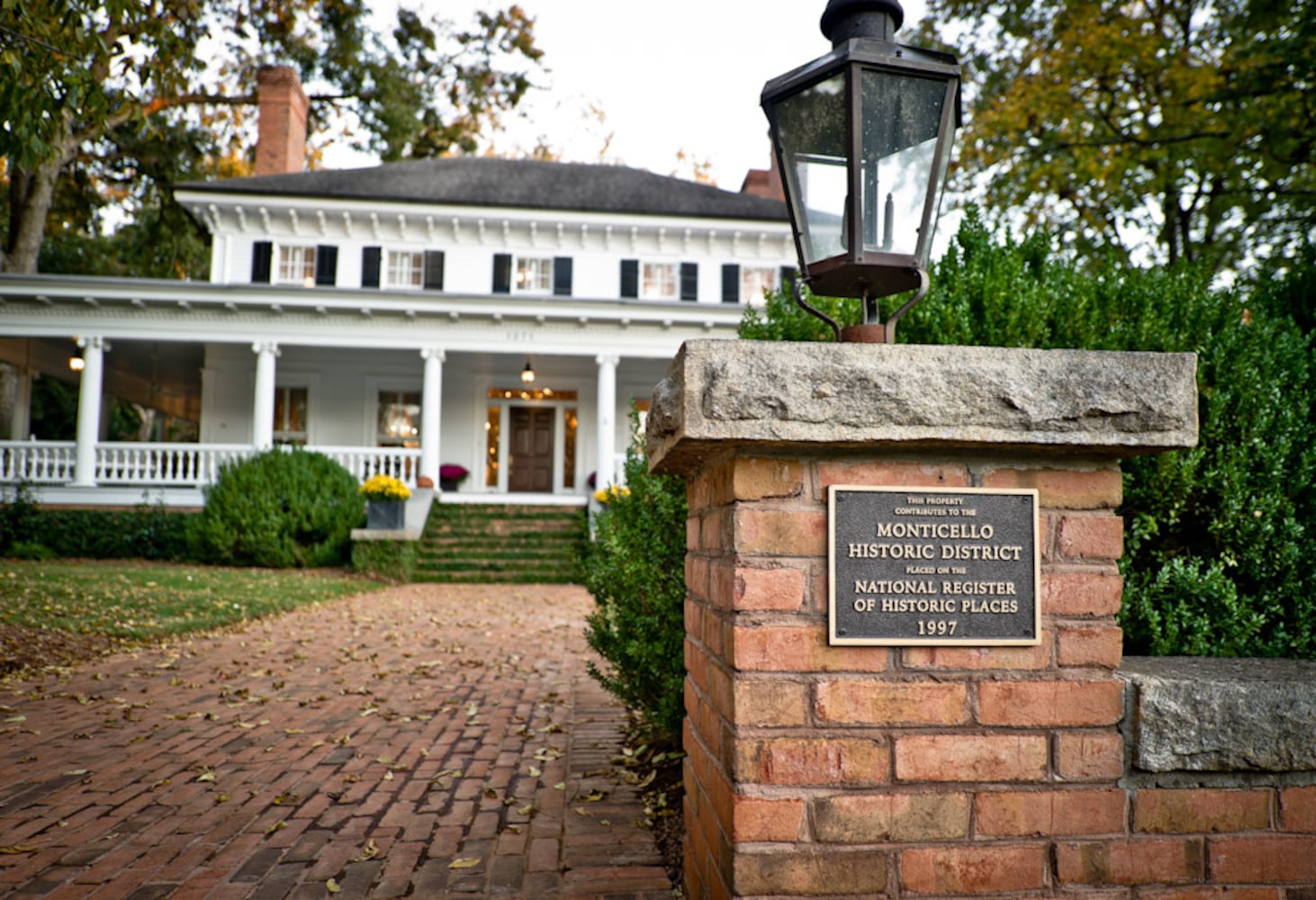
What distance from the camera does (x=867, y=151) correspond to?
2355 millimetres

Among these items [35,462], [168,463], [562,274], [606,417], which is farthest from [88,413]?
[562,274]

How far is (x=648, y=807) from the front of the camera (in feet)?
11.8

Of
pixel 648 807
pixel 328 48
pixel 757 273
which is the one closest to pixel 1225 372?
pixel 648 807

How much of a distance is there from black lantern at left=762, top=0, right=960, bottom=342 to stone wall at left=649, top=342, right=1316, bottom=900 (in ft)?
1.35

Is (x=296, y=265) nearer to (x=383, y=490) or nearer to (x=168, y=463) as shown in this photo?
(x=168, y=463)

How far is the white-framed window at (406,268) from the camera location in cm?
2030

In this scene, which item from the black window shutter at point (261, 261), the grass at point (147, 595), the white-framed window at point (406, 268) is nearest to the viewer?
the grass at point (147, 595)

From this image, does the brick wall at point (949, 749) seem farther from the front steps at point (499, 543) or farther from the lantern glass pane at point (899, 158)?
the front steps at point (499, 543)

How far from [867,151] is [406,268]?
19619 mm

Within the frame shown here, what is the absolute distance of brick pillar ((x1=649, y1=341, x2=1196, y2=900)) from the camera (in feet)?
6.43

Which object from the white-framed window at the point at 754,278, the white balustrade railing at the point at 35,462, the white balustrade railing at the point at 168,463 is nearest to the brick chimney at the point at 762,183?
the white-framed window at the point at 754,278

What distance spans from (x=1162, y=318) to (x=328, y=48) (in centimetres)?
2669

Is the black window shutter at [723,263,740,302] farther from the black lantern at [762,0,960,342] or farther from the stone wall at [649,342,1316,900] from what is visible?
the stone wall at [649,342,1316,900]

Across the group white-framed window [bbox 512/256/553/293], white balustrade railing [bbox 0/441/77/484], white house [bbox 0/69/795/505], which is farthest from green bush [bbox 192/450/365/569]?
white-framed window [bbox 512/256/553/293]
